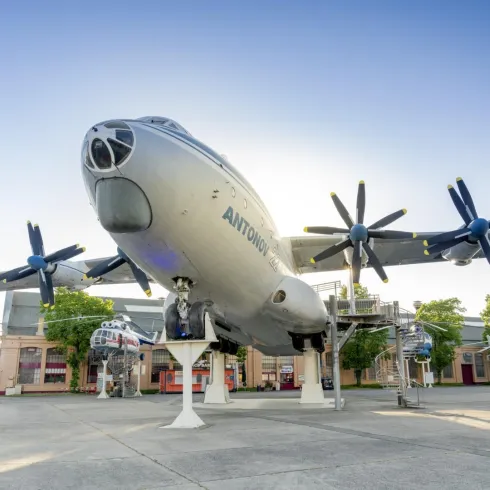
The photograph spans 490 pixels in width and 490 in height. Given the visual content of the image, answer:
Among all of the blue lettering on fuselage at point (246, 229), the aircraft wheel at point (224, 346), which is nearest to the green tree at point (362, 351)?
the aircraft wheel at point (224, 346)

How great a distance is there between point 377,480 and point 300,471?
0.98 meters

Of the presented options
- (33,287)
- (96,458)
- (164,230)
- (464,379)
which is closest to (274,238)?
(164,230)

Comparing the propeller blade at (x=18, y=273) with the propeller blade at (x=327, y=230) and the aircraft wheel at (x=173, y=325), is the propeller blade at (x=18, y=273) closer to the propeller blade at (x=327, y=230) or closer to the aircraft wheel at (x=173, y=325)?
the aircraft wheel at (x=173, y=325)

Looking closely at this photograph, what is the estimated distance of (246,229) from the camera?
37.6 ft

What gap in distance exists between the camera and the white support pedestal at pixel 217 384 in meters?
20.9

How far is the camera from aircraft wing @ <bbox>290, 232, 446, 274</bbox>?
17641 mm

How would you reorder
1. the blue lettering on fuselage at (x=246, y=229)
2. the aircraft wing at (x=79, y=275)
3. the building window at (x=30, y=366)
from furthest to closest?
the building window at (x=30, y=366)
the aircraft wing at (x=79, y=275)
the blue lettering on fuselage at (x=246, y=229)

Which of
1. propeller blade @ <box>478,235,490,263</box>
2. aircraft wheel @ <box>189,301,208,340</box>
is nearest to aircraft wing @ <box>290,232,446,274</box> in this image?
propeller blade @ <box>478,235,490,263</box>

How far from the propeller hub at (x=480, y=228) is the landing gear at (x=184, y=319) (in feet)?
33.3

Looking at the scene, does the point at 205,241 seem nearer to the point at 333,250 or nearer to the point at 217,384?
the point at 333,250

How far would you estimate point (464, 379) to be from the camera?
58750 millimetres

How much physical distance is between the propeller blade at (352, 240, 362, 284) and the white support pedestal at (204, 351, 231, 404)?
29.0 feet

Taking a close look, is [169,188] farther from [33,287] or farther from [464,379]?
[464,379]

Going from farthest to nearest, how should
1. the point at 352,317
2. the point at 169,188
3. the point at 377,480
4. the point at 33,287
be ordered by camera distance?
the point at 33,287 → the point at 352,317 → the point at 169,188 → the point at 377,480
